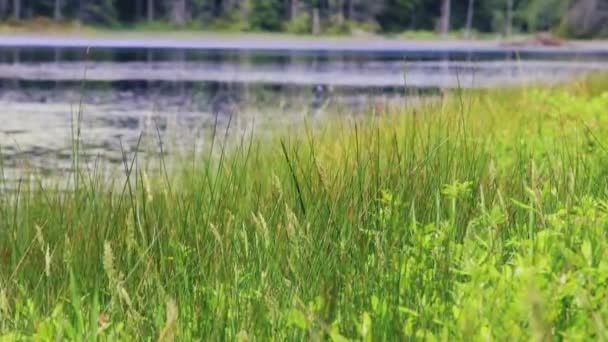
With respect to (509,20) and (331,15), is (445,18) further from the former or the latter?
(331,15)

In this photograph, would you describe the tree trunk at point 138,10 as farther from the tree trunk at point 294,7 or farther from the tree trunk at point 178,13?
the tree trunk at point 294,7

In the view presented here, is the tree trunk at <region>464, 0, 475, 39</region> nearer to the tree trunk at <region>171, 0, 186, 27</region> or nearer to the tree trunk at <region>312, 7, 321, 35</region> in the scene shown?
the tree trunk at <region>312, 7, 321, 35</region>

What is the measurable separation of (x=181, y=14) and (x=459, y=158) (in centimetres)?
6053

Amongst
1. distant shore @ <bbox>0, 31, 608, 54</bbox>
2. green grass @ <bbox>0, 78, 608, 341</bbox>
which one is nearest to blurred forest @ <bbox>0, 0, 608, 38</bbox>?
distant shore @ <bbox>0, 31, 608, 54</bbox>

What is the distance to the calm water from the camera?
416 inches

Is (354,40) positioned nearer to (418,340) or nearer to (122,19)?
(122,19)

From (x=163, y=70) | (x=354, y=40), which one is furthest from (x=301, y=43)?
(x=163, y=70)

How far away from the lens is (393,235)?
3600 mm

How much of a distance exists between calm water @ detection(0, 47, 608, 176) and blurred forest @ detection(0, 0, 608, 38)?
27.2 m

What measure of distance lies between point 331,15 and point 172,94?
50610mm

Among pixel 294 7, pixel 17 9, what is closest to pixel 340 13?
pixel 294 7

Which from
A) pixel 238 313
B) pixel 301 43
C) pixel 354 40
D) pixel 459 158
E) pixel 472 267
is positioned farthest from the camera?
pixel 354 40

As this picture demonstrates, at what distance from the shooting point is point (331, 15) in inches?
2709

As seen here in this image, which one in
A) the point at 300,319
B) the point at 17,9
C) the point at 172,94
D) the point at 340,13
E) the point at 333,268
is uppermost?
A: the point at 300,319
